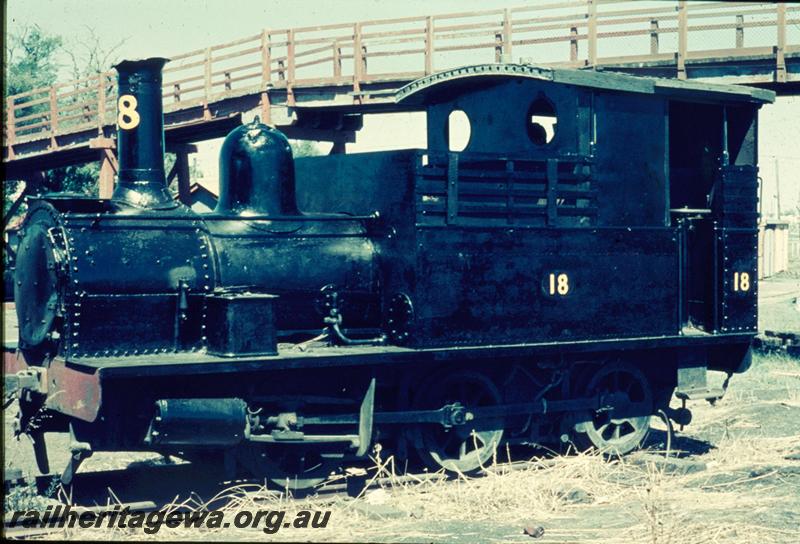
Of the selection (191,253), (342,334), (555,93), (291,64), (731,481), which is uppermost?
(291,64)

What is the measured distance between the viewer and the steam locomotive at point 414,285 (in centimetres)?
718

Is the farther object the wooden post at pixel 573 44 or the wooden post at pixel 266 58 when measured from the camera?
the wooden post at pixel 266 58

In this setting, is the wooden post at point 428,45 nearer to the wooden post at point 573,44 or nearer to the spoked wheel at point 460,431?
the wooden post at point 573,44

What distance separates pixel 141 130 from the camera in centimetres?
785

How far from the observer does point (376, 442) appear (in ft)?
27.0

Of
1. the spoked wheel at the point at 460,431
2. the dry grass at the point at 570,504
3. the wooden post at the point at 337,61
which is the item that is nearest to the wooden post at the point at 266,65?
the wooden post at the point at 337,61

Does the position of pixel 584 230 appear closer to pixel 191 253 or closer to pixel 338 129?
pixel 191 253

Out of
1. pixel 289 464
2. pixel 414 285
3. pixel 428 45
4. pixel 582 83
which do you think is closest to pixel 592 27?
pixel 428 45

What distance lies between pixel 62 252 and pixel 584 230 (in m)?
3.73

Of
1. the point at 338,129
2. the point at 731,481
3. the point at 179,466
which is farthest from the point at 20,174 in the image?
the point at 731,481

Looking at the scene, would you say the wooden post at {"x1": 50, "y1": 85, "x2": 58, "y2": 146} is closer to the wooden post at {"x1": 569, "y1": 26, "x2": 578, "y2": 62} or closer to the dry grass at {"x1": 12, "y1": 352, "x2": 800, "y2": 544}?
the wooden post at {"x1": 569, "y1": 26, "x2": 578, "y2": 62}

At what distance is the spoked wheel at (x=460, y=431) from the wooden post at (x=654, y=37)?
11.4 metres

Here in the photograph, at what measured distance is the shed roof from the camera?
27.5 ft

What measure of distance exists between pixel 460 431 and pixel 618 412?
59.2 inches
